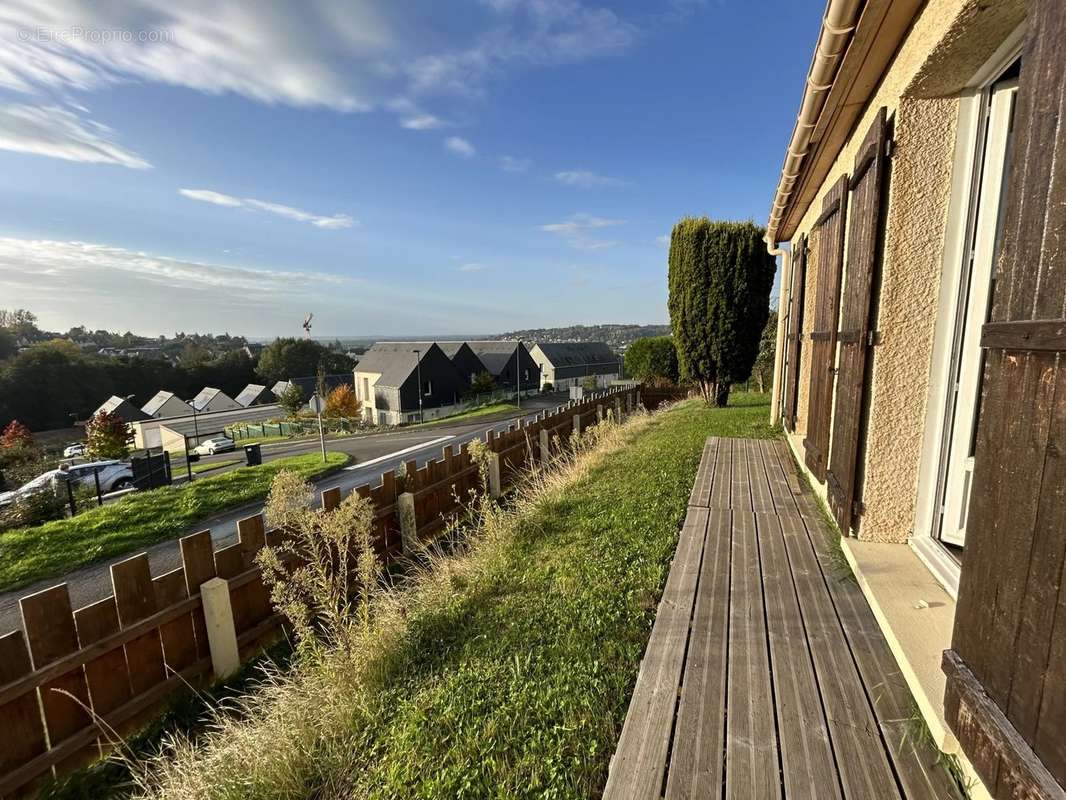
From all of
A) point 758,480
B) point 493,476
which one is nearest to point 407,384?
point 493,476

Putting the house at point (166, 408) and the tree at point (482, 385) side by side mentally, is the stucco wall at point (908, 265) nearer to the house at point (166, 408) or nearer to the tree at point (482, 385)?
the tree at point (482, 385)

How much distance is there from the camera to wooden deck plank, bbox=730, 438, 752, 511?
160 inches

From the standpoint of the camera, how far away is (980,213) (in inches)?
83.6

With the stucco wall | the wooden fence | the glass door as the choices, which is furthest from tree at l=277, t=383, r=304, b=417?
the glass door

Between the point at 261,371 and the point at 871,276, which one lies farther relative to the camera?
the point at 261,371

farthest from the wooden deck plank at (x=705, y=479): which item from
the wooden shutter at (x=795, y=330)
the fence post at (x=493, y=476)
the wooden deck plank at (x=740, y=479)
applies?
the fence post at (x=493, y=476)

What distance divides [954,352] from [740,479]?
2686 mm

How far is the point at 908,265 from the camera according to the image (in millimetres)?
2414

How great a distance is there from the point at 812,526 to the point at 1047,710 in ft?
8.35

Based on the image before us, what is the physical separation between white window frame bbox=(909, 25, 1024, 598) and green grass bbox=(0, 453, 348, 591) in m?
8.82

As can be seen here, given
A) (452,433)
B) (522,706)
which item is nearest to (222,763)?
A: (522,706)

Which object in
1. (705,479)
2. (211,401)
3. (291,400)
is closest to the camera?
(705,479)

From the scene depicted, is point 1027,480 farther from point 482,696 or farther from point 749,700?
point 482,696

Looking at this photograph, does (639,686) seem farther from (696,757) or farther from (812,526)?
(812,526)
